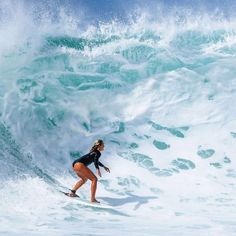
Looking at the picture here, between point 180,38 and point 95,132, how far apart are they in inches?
268

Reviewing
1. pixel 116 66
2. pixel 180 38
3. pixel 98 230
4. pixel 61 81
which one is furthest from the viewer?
pixel 180 38

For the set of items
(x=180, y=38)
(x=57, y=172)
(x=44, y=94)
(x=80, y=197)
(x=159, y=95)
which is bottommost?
(x=80, y=197)

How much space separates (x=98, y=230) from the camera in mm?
7438

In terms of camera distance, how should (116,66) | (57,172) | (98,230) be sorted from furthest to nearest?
(116,66) → (57,172) → (98,230)

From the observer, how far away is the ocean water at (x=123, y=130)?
8.38 meters

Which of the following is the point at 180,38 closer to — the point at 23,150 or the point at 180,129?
the point at 180,129

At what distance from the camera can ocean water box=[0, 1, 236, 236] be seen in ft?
27.5

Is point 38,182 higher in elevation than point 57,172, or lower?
lower

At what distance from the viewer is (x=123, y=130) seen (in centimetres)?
1310

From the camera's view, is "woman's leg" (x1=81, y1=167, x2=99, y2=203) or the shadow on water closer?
"woman's leg" (x1=81, y1=167, x2=99, y2=203)

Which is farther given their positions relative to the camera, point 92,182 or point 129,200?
point 129,200

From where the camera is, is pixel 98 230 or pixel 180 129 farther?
pixel 180 129

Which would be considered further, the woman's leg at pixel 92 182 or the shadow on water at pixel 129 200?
the shadow on water at pixel 129 200

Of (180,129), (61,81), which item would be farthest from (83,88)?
(180,129)
